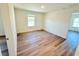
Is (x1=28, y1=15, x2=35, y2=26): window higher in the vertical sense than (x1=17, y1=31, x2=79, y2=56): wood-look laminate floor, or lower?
higher

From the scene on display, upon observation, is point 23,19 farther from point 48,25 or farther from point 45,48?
point 45,48

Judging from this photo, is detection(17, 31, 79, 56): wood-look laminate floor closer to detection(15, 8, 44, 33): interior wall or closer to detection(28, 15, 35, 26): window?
detection(15, 8, 44, 33): interior wall

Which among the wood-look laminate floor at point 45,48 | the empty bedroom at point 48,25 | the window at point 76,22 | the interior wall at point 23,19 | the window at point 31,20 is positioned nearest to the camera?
the wood-look laminate floor at point 45,48

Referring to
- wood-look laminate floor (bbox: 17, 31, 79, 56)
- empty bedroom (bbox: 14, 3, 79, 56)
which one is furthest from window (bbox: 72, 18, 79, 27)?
wood-look laminate floor (bbox: 17, 31, 79, 56)

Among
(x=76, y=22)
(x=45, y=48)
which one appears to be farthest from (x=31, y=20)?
(x=76, y=22)

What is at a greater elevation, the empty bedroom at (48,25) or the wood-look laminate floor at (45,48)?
the empty bedroom at (48,25)

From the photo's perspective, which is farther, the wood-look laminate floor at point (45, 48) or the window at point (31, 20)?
the window at point (31, 20)

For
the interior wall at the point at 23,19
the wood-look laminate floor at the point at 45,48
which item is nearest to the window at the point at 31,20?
the interior wall at the point at 23,19

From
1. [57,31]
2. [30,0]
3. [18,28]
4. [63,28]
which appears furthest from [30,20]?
[30,0]

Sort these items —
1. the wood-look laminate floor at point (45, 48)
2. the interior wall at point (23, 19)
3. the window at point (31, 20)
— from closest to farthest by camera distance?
the wood-look laminate floor at point (45, 48)
the interior wall at point (23, 19)
the window at point (31, 20)

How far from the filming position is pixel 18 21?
5.05 meters

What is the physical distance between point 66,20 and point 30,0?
384 cm

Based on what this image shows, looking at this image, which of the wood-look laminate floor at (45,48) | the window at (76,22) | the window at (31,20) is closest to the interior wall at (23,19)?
the window at (31,20)

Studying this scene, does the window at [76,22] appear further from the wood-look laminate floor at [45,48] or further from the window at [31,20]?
the window at [31,20]
